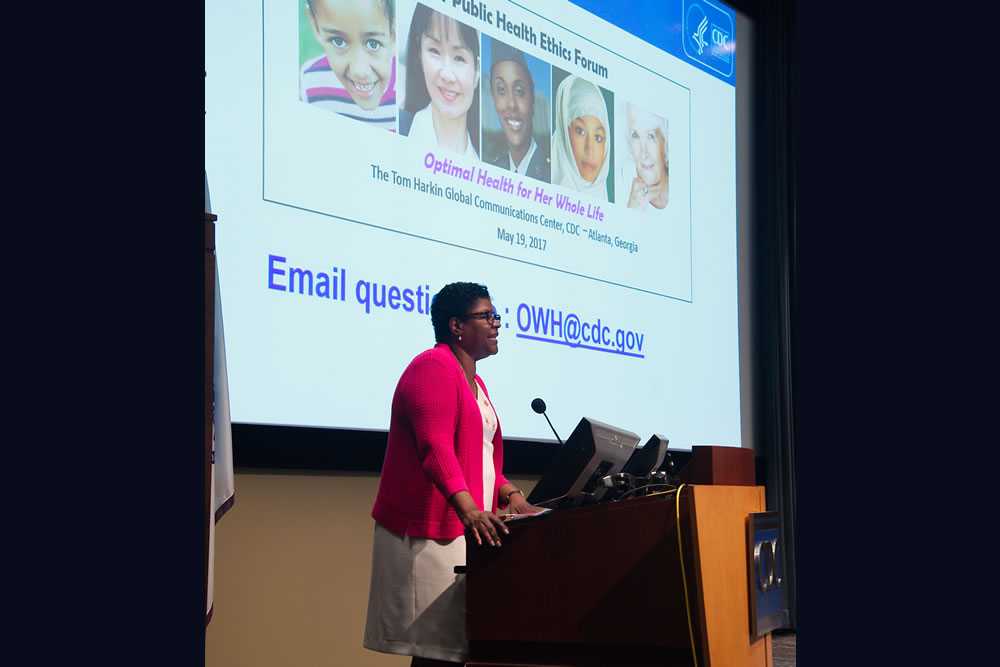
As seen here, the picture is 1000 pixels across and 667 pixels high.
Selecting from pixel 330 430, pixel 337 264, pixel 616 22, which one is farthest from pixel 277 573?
pixel 616 22

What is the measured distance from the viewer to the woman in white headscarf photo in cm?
426

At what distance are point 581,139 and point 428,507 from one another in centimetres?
225

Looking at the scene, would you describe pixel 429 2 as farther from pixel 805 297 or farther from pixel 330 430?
pixel 805 297

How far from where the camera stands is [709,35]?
533cm

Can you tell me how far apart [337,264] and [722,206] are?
100 inches

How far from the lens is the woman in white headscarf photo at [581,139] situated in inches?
168

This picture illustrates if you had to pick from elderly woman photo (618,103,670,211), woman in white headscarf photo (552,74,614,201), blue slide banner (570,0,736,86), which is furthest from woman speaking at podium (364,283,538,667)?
blue slide banner (570,0,736,86)

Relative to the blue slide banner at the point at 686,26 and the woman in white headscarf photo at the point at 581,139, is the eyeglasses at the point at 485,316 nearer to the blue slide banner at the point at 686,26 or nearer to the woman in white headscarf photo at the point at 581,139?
the woman in white headscarf photo at the point at 581,139

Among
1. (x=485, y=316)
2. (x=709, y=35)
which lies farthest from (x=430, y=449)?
(x=709, y=35)

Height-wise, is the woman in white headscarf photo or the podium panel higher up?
the woman in white headscarf photo

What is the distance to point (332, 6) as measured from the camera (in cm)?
338

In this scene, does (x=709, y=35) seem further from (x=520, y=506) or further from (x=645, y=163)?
(x=520, y=506)

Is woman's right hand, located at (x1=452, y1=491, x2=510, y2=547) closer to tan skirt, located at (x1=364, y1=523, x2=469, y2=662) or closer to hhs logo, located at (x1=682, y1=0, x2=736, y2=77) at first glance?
tan skirt, located at (x1=364, y1=523, x2=469, y2=662)

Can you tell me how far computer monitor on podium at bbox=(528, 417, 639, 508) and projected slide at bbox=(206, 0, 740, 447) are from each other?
1.05 meters
